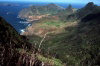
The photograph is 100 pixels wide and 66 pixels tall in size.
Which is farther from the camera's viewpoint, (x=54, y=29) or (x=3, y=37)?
(x=54, y=29)

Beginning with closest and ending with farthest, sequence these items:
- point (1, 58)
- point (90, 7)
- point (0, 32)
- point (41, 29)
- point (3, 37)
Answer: point (1, 58) < point (3, 37) < point (0, 32) < point (41, 29) < point (90, 7)

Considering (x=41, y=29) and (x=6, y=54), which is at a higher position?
(x=6, y=54)

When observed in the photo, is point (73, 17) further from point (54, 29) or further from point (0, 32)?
point (0, 32)

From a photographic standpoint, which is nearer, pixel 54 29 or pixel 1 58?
pixel 1 58

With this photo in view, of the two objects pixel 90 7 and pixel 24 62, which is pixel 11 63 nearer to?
pixel 24 62

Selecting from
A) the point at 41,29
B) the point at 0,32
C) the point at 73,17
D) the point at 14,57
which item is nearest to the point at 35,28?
the point at 41,29

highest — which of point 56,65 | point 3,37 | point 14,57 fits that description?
point 14,57

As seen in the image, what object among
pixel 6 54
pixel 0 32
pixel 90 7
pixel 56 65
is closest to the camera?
pixel 6 54

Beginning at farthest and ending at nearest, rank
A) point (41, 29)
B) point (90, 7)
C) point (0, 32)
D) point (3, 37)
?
point (90, 7) < point (41, 29) < point (0, 32) < point (3, 37)

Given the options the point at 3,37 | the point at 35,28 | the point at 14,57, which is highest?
the point at 14,57

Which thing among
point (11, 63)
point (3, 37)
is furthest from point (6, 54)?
point (3, 37)
